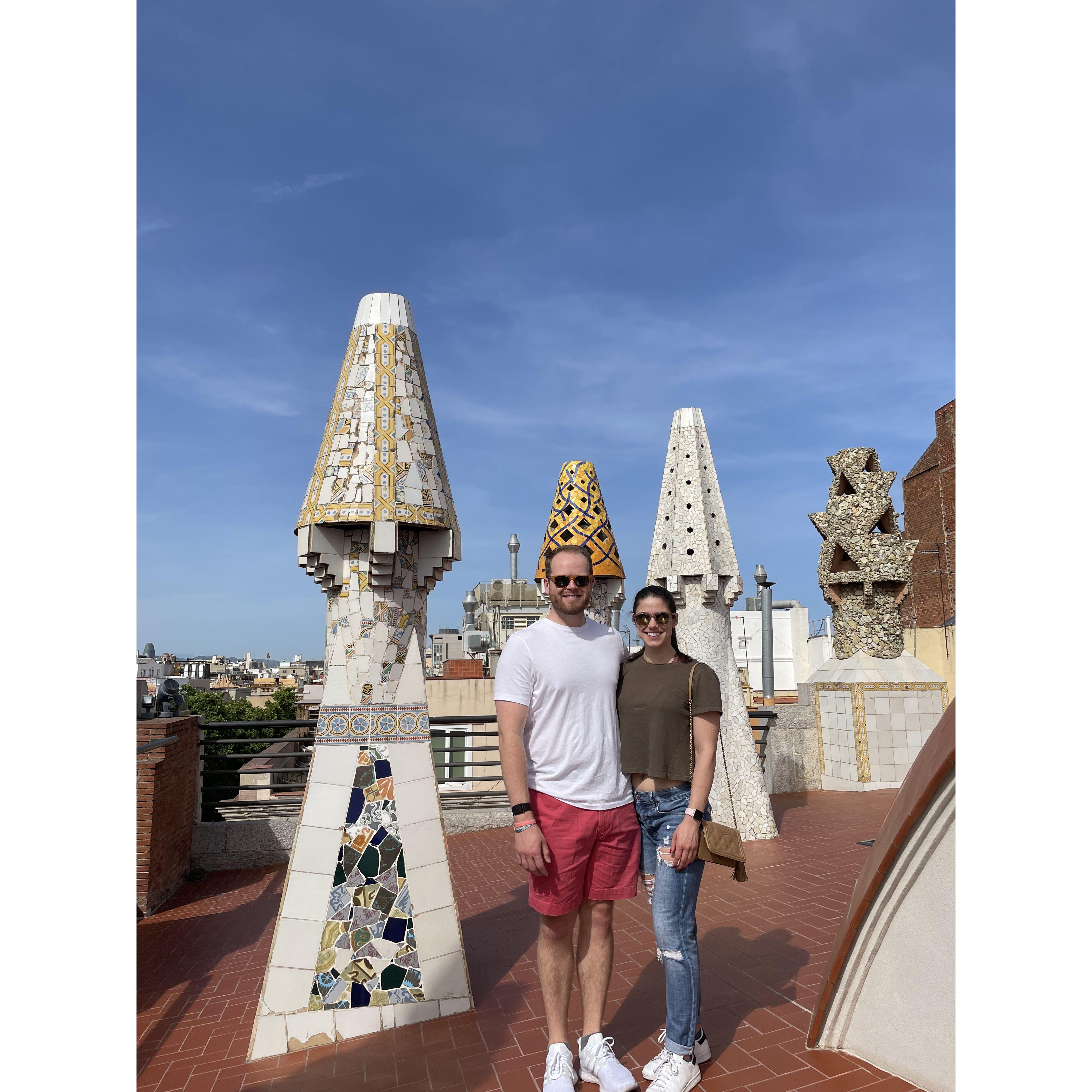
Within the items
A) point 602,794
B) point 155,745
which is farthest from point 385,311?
point 155,745

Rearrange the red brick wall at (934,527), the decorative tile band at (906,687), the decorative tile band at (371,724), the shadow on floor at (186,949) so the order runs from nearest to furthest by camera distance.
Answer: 1. the decorative tile band at (371,724)
2. the shadow on floor at (186,949)
3. the decorative tile band at (906,687)
4. the red brick wall at (934,527)

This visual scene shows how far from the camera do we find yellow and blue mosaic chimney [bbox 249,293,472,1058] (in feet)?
11.3

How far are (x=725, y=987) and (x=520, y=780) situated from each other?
6.81 ft

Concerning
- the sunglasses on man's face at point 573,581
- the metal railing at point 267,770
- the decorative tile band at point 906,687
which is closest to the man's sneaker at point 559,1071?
the sunglasses on man's face at point 573,581

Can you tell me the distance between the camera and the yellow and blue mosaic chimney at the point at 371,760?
346cm

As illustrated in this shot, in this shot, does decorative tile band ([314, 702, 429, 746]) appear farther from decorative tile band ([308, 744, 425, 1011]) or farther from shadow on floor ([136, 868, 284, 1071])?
shadow on floor ([136, 868, 284, 1071])

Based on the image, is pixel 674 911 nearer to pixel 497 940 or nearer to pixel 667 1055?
pixel 667 1055

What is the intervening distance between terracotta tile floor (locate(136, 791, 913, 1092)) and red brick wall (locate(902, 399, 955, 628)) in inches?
581

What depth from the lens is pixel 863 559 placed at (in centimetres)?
1120

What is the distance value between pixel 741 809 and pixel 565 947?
5133mm

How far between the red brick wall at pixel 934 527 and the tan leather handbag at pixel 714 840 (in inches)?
680

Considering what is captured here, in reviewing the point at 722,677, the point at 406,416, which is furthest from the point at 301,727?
the point at 406,416

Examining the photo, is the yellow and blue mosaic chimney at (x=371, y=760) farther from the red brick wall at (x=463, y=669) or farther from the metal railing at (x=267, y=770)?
the red brick wall at (x=463, y=669)

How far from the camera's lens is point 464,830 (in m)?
7.78
